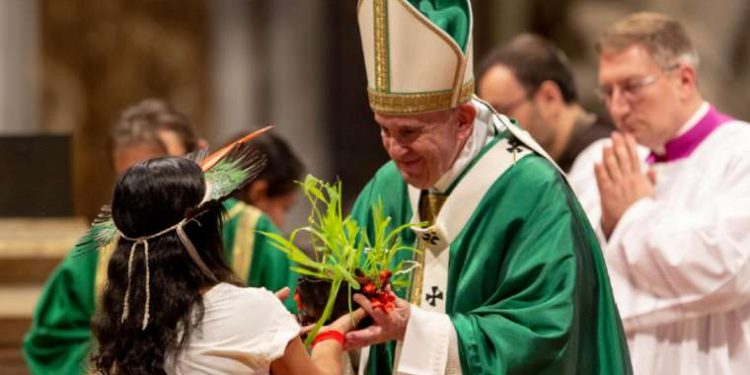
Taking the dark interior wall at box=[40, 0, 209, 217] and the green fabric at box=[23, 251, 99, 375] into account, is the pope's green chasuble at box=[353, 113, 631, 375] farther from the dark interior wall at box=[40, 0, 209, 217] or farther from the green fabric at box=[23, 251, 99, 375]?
the dark interior wall at box=[40, 0, 209, 217]

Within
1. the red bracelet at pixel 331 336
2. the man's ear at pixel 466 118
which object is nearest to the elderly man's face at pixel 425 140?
the man's ear at pixel 466 118

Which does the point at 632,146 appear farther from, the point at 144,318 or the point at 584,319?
the point at 144,318

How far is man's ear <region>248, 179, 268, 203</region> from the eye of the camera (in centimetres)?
629

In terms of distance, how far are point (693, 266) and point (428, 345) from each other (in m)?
1.24

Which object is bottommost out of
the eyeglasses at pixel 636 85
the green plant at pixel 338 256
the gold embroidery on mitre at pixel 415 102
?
the green plant at pixel 338 256

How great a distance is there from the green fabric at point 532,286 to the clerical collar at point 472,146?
13 cm

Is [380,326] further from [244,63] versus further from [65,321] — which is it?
[244,63]

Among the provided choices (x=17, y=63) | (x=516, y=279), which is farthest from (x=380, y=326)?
(x=17, y=63)

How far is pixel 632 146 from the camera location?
549cm

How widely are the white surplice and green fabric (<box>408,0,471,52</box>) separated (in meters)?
1.15

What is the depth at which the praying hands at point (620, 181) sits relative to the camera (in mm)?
5441

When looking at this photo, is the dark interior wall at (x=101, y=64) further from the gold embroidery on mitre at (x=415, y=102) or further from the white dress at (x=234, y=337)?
the white dress at (x=234, y=337)

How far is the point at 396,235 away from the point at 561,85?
2106 millimetres

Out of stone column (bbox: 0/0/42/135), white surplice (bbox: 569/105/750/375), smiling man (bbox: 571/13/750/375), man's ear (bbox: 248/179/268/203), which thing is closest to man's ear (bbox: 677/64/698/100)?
smiling man (bbox: 571/13/750/375)
